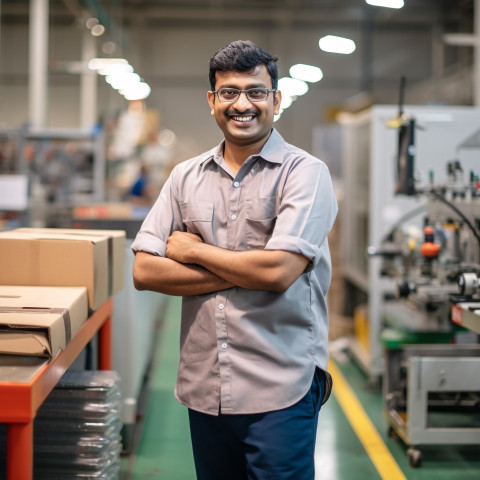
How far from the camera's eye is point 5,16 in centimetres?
1500

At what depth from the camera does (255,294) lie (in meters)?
1.75

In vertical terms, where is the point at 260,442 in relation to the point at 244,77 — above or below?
below

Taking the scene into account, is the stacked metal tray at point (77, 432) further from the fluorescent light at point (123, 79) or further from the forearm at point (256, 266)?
the fluorescent light at point (123, 79)

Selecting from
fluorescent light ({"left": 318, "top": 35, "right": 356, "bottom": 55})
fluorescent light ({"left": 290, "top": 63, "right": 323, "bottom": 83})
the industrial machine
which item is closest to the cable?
the industrial machine

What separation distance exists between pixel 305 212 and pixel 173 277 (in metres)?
0.41

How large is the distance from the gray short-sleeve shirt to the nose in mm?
140

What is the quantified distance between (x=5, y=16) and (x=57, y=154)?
10.4 metres

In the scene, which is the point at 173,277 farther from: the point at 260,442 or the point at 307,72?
the point at 307,72

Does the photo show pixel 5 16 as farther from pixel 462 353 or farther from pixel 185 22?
pixel 462 353

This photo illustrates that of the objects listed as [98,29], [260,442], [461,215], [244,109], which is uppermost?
[98,29]

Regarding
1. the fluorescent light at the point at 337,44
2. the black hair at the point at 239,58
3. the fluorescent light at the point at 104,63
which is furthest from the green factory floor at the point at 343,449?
the fluorescent light at the point at 104,63

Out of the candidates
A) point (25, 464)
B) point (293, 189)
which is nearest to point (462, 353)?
point (293, 189)

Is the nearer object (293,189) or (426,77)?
(293,189)

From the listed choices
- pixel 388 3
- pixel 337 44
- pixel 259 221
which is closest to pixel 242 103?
pixel 259 221
